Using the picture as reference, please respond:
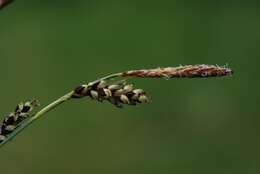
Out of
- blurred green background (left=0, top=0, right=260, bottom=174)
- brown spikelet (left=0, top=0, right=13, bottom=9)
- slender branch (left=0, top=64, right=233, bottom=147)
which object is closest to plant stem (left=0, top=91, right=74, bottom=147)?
slender branch (left=0, top=64, right=233, bottom=147)

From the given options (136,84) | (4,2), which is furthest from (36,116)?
(136,84)

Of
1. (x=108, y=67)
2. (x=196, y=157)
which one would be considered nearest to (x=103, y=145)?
(x=196, y=157)

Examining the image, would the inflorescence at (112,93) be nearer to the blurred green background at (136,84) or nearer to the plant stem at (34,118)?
the plant stem at (34,118)

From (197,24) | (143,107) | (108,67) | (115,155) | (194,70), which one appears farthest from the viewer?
(197,24)

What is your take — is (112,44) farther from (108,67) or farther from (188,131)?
(188,131)

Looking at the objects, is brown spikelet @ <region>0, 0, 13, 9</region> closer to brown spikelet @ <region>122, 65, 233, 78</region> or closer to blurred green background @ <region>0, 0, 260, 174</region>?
brown spikelet @ <region>122, 65, 233, 78</region>

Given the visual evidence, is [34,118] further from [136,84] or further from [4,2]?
[136,84]
